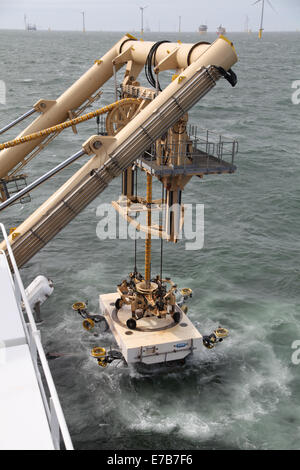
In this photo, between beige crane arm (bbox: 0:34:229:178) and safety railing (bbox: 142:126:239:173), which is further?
beige crane arm (bbox: 0:34:229:178)

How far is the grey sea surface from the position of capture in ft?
77.7

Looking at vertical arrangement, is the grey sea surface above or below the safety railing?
below

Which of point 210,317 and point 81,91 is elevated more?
point 81,91

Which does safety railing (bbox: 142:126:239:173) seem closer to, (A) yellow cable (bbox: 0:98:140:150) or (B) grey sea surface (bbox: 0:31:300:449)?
(A) yellow cable (bbox: 0:98:140:150)

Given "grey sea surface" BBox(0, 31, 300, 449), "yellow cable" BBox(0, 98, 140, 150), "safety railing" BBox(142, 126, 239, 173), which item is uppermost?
"yellow cable" BBox(0, 98, 140, 150)

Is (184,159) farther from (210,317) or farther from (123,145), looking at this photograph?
(210,317)

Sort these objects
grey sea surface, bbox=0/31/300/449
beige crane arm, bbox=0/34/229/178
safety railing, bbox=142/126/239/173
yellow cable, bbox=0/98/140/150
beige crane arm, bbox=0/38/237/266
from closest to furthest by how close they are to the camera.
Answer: beige crane arm, bbox=0/38/237/266 < safety railing, bbox=142/126/239/173 < grey sea surface, bbox=0/31/300/449 < yellow cable, bbox=0/98/140/150 < beige crane arm, bbox=0/34/229/178

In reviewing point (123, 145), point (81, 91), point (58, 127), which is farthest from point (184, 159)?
point (81, 91)

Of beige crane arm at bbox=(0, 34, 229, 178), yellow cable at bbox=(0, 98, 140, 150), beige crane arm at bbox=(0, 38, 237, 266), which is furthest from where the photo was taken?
beige crane arm at bbox=(0, 34, 229, 178)

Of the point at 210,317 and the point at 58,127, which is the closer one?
the point at 58,127

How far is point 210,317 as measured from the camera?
33.1 metres

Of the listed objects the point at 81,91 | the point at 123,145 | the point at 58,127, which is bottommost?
the point at 123,145

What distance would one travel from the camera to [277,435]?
23188 millimetres

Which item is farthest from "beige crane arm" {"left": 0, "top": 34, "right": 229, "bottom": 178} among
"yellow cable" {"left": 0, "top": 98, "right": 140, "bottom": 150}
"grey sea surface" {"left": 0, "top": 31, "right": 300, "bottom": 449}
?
"grey sea surface" {"left": 0, "top": 31, "right": 300, "bottom": 449}
